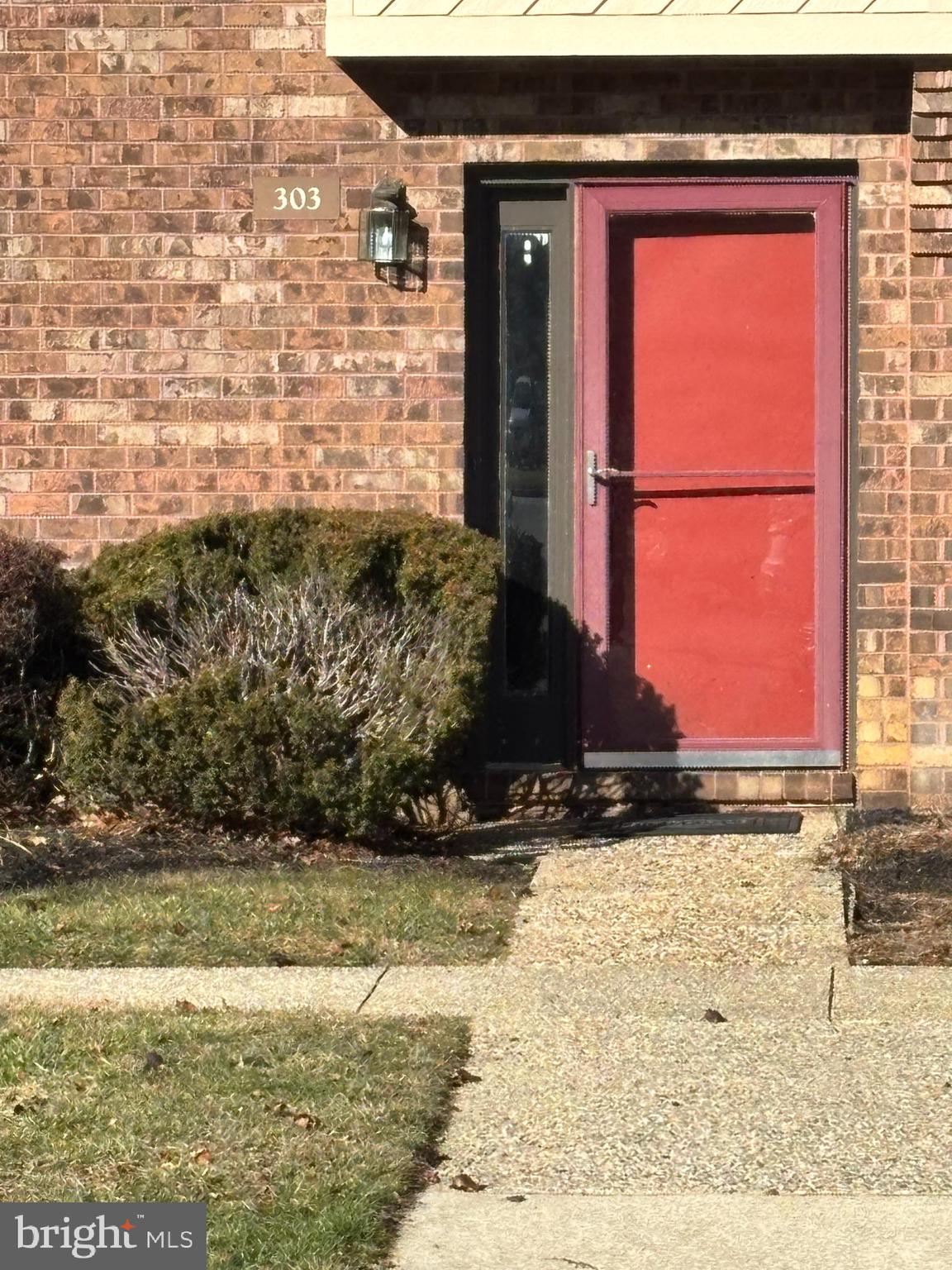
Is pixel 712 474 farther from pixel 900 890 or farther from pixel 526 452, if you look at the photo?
pixel 900 890

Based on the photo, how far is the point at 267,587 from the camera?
771cm

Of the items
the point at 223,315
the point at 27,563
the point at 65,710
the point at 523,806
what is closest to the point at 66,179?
the point at 223,315

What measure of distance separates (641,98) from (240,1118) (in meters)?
5.65

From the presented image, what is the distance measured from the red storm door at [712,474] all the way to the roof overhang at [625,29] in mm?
653

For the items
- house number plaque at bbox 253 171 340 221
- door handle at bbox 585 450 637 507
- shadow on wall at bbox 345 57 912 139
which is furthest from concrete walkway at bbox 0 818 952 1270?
shadow on wall at bbox 345 57 912 139

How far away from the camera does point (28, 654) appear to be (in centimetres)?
764

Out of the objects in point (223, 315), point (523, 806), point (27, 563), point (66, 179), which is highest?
point (66, 179)

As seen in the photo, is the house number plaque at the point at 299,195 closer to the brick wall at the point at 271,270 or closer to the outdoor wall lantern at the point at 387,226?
the brick wall at the point at 271,270

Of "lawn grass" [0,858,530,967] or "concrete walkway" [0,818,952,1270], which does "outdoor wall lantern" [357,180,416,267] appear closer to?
"lawn grass" [0,858,530,967]

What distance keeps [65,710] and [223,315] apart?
86.0 inches

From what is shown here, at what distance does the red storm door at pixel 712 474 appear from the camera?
8.62 metres

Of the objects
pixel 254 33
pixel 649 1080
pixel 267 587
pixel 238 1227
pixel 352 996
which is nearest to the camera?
pixel 238 1227

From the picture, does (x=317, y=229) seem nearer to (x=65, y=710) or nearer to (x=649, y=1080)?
(x=65, y=710)

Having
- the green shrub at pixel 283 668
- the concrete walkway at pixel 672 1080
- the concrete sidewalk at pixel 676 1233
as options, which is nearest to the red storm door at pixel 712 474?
the green shrub at pixel 283 668
